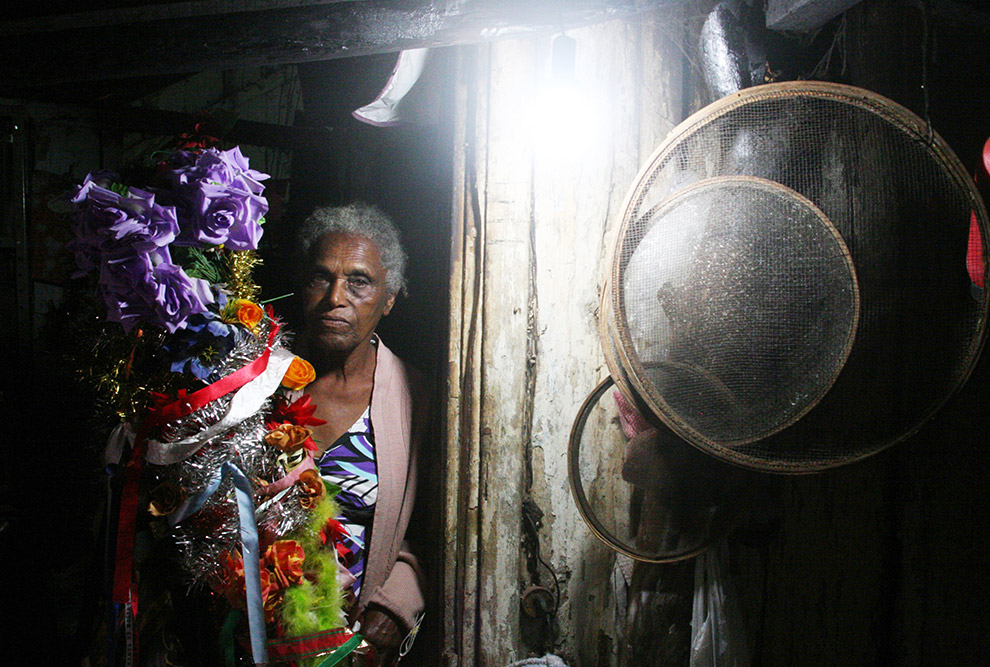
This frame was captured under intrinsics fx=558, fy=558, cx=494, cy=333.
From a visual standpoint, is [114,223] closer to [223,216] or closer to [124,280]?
[124,280]

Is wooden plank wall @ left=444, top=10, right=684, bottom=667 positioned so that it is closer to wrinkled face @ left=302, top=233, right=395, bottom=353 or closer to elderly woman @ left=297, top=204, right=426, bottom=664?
elderly woman @ left=297, top=204, right=426, bottom=664

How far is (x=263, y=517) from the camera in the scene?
1597mm

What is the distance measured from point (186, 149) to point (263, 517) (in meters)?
1.13

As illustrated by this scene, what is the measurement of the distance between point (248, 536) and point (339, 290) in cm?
80

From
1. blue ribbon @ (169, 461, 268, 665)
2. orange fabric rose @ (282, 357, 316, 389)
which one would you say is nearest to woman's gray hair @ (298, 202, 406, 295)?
orange fabric rose @ (282, 357, 316, 389)

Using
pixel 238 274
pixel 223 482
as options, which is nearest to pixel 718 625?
pixel 223 482

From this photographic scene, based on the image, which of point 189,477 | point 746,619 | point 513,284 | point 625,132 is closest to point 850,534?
point 746,619

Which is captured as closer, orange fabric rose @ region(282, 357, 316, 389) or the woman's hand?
orange fabric rose @ region(282, 357, 316, 389)

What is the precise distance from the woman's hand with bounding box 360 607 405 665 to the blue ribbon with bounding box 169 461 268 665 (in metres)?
0.37

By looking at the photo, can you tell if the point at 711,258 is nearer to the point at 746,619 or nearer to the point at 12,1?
the point at 746,619

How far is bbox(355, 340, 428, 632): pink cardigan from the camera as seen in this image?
1.83 metres

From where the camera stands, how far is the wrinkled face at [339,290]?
189 centimetres

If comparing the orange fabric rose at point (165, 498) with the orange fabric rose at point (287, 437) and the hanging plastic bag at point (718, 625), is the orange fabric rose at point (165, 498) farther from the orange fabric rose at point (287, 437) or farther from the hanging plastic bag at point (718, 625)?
the hanging plastic bag at point (718, 625)

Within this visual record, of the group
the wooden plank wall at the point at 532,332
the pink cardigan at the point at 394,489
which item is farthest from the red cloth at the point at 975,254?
the pink cardigan at the point at 394,489
